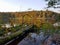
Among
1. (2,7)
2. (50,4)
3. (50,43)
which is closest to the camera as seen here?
(50,43)

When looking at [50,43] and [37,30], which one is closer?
[50,43]

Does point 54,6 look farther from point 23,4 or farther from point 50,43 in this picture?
point 50,43

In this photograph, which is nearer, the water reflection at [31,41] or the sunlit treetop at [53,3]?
the water reflection at [31,41]

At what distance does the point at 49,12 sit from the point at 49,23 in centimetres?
35

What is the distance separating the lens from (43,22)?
15.0 ft

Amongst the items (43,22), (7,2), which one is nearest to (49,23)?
(43,22)

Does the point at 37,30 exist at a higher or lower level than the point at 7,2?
lower

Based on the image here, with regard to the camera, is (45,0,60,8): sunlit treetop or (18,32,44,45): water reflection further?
(45,0,60,8): sunlit treetop

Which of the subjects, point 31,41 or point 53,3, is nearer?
point 31,41

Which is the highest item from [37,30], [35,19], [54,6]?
[54,6]

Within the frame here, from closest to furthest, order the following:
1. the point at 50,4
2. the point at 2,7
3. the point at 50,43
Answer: the point at 50,43, the point at 2,7, the point at 50,4

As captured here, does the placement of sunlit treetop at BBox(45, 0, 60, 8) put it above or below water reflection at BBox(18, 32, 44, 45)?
above

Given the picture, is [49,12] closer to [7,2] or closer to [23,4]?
[23,4]

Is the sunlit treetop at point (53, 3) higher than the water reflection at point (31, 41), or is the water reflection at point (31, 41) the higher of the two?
the sunlit treetop at point (53, 3)
